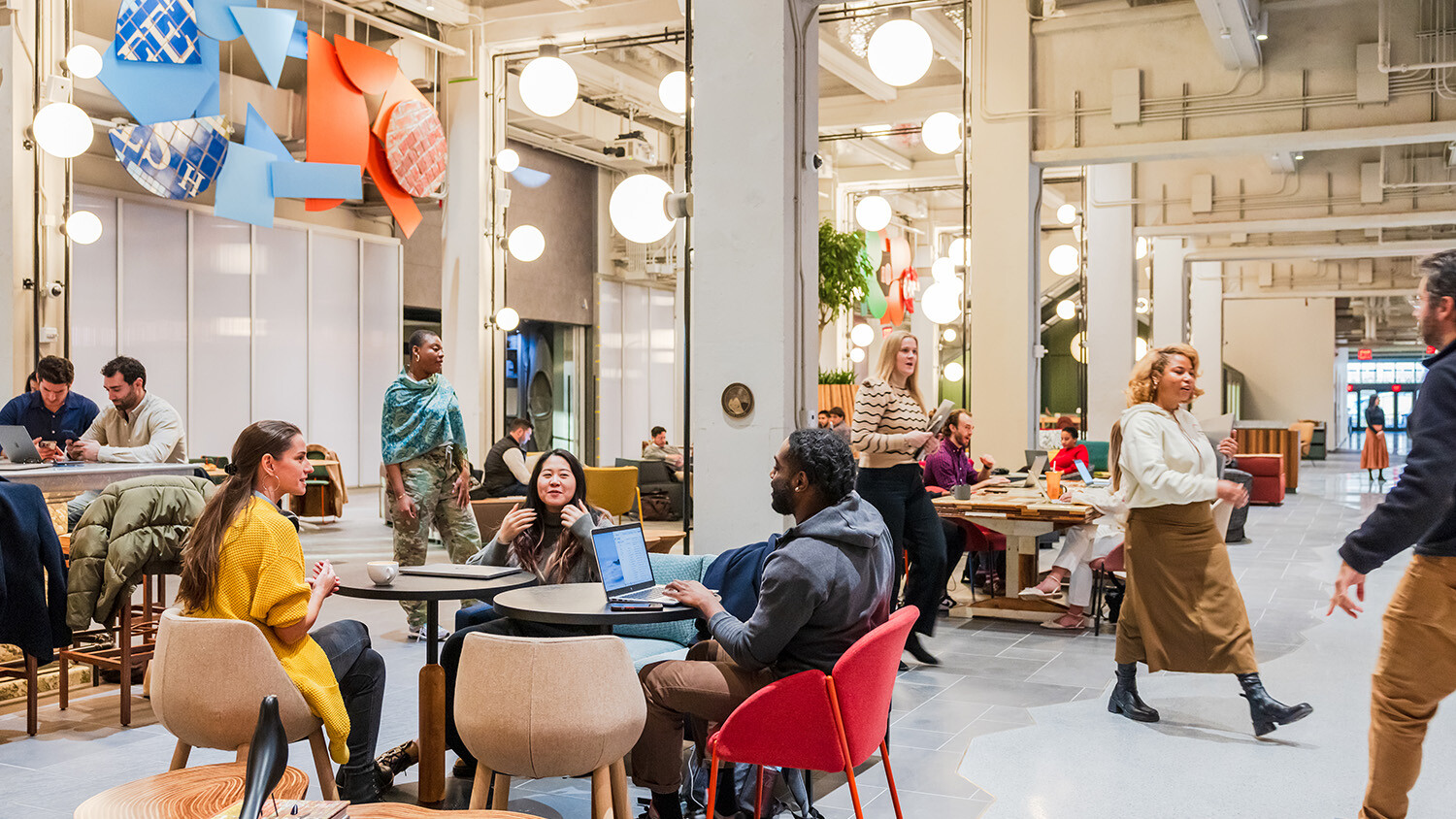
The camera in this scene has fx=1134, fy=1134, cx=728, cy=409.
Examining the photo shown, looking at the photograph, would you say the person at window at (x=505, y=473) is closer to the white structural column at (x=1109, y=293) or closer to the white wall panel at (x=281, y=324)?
the white wall panel at (x=281, y=324)

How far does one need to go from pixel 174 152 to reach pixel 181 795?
7648mm

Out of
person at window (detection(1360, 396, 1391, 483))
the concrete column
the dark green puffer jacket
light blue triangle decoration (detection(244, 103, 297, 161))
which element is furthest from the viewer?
the concrete column

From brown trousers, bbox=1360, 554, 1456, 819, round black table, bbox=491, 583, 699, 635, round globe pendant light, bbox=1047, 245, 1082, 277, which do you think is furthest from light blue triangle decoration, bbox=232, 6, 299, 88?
round globe pendant light, bbox=1047, 245, 1082, 277

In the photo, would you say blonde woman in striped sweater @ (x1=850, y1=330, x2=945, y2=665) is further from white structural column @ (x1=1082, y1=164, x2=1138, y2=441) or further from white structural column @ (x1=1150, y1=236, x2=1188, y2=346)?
white structural column @ (x1=1150, y1=236, x2=1188, y2=346)

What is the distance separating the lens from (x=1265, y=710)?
14.3 ft

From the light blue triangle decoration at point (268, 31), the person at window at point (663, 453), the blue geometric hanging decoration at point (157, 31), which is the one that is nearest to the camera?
the blue geometric hanging decoration at point (157, 31)

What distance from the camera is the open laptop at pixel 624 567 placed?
3.36 meters

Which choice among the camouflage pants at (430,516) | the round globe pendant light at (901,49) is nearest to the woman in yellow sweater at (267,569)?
the camouflage pants at (430,516)

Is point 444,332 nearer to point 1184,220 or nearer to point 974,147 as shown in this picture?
point 974,147

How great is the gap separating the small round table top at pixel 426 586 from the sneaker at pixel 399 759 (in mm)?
653

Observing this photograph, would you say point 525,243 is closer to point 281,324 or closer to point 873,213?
point 873,213

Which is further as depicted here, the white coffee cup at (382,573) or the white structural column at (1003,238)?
the white structural column at (1003,238)

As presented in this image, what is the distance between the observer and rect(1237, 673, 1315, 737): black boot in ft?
14.3

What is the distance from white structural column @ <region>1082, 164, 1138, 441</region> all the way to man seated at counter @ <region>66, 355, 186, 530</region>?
35.0 feet
